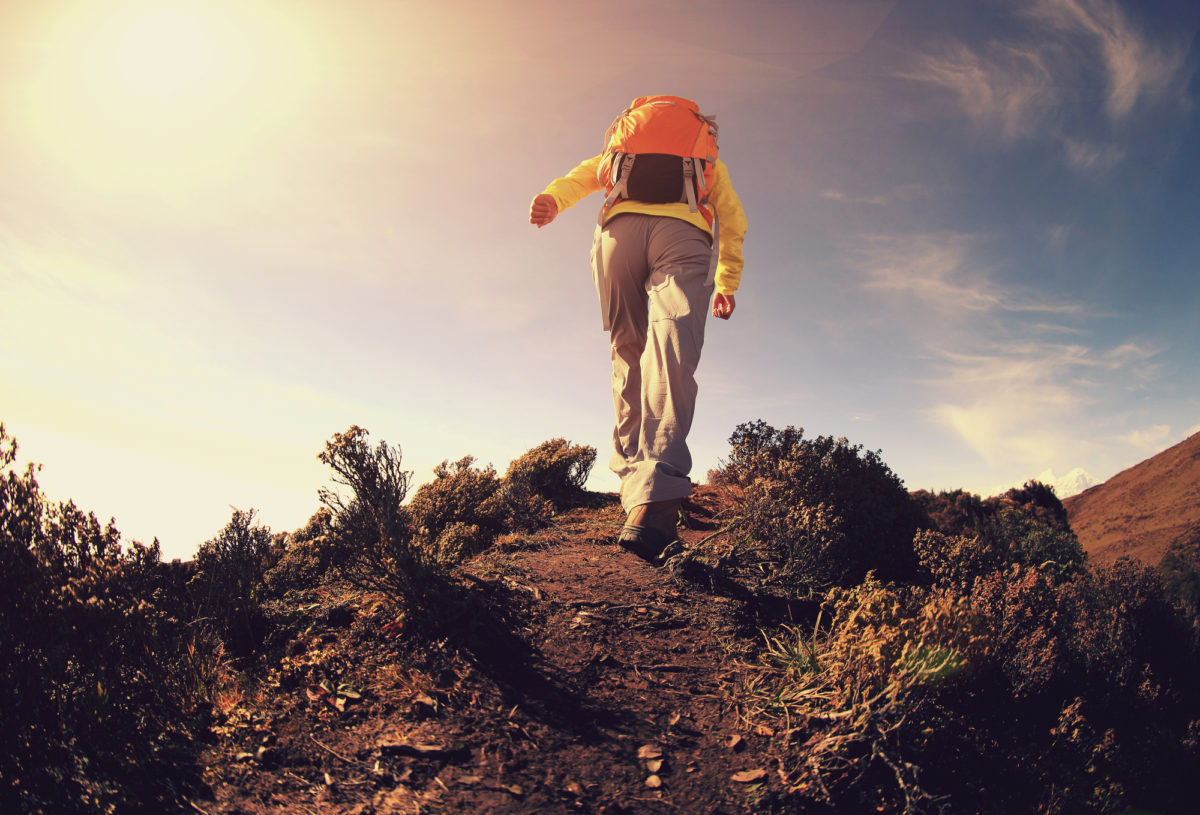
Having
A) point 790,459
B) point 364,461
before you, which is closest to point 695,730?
point 364,461

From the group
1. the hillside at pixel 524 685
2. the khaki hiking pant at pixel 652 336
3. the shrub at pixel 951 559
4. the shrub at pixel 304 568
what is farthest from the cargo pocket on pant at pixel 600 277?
the shrub at pixel 951 559

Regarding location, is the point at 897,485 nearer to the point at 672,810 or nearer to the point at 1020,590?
the point at 1020,590

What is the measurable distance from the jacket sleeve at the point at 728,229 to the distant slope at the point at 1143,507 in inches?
570

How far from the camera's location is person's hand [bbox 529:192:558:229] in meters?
4.18

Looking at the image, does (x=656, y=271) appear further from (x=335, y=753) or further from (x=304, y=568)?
(x=304, y=568)

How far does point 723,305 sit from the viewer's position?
15.0 feet

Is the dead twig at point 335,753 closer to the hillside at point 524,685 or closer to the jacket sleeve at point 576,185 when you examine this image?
the hillside at point 524,685

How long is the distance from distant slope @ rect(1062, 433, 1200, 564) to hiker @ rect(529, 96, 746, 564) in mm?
14974

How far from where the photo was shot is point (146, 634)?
7.49ft

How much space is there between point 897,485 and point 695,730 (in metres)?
4.79

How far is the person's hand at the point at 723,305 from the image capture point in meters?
4.54

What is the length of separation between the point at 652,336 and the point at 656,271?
1.78ft

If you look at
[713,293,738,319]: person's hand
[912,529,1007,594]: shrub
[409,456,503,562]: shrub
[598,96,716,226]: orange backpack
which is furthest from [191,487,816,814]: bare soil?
[598,96,716,226]: orange backpack

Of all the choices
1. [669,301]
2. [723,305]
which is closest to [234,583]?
[669,301]
